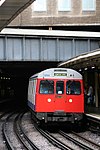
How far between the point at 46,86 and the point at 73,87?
4.21ft

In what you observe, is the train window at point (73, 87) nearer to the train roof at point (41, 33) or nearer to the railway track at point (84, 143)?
the railway track at point (84, 143)

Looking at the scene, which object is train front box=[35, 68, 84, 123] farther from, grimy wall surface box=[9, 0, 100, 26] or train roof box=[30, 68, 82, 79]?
grimy wall surface box=[9, 0, 100, 26]

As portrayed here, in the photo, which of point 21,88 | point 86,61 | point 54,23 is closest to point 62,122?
point 86,61

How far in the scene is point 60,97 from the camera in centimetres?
2077

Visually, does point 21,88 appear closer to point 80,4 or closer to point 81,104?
point 80,4

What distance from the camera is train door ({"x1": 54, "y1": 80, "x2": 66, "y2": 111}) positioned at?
20447 mm

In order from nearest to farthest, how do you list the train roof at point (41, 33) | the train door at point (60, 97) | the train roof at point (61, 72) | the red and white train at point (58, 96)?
the red and white train at point (58, 96)
the train door at point (60, 97)
the train roof at point (61, 72)
the train roof at point (41, 33)

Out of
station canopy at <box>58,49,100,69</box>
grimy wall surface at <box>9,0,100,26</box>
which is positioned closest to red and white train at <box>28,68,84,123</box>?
station canopy at <box>58,49,100,69</box>

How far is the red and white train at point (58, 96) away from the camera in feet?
66.5

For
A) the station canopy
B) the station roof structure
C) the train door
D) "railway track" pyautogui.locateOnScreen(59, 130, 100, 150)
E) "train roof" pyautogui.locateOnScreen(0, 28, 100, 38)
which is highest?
"train roof" pyautogui.locateOnScreen(0, 28, 100, 38)

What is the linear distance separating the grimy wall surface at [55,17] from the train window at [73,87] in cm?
2819

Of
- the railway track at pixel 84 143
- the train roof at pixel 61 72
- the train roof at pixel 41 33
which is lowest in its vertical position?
the railway track at pixel 84 143

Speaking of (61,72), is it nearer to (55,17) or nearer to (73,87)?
(73,87)

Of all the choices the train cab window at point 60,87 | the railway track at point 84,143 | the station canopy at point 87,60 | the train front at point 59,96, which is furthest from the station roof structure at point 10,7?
the train cab window at point 60,87
